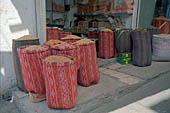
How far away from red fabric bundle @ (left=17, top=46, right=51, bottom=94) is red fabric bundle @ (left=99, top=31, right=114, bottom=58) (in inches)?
89.5

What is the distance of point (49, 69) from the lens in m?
1.92

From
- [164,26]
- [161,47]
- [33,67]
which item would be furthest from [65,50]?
[164,26]

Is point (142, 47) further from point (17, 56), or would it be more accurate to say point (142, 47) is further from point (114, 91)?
point (17, 56)

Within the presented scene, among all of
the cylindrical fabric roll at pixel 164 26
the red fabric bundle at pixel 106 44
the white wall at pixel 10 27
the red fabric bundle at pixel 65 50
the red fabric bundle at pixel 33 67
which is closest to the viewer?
the red fabric bundle at pixel 33 67

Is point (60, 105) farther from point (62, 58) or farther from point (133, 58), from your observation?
point (133, 58)

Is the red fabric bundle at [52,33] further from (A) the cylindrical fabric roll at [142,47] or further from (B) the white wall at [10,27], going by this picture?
(A) the cylindrical fabric roll at [142,47]

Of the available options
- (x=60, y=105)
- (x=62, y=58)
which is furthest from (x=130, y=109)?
(x=62, y=58)

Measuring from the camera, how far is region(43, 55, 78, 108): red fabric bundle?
191cm

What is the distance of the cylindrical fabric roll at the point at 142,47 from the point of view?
3.74m

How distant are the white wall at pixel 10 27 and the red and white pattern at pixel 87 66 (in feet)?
3.59

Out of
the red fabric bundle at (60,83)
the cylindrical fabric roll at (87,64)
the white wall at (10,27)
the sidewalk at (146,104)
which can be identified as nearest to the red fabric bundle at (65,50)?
the cylindrical fabric roll at (87,64)

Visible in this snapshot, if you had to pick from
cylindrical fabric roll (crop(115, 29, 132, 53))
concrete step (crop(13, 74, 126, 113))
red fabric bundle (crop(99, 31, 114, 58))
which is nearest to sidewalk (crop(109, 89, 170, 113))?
concrete step (crop(13, 74, 126, 113))

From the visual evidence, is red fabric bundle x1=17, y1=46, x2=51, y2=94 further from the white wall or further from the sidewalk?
the sidewalk

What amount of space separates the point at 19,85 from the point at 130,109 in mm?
1820
